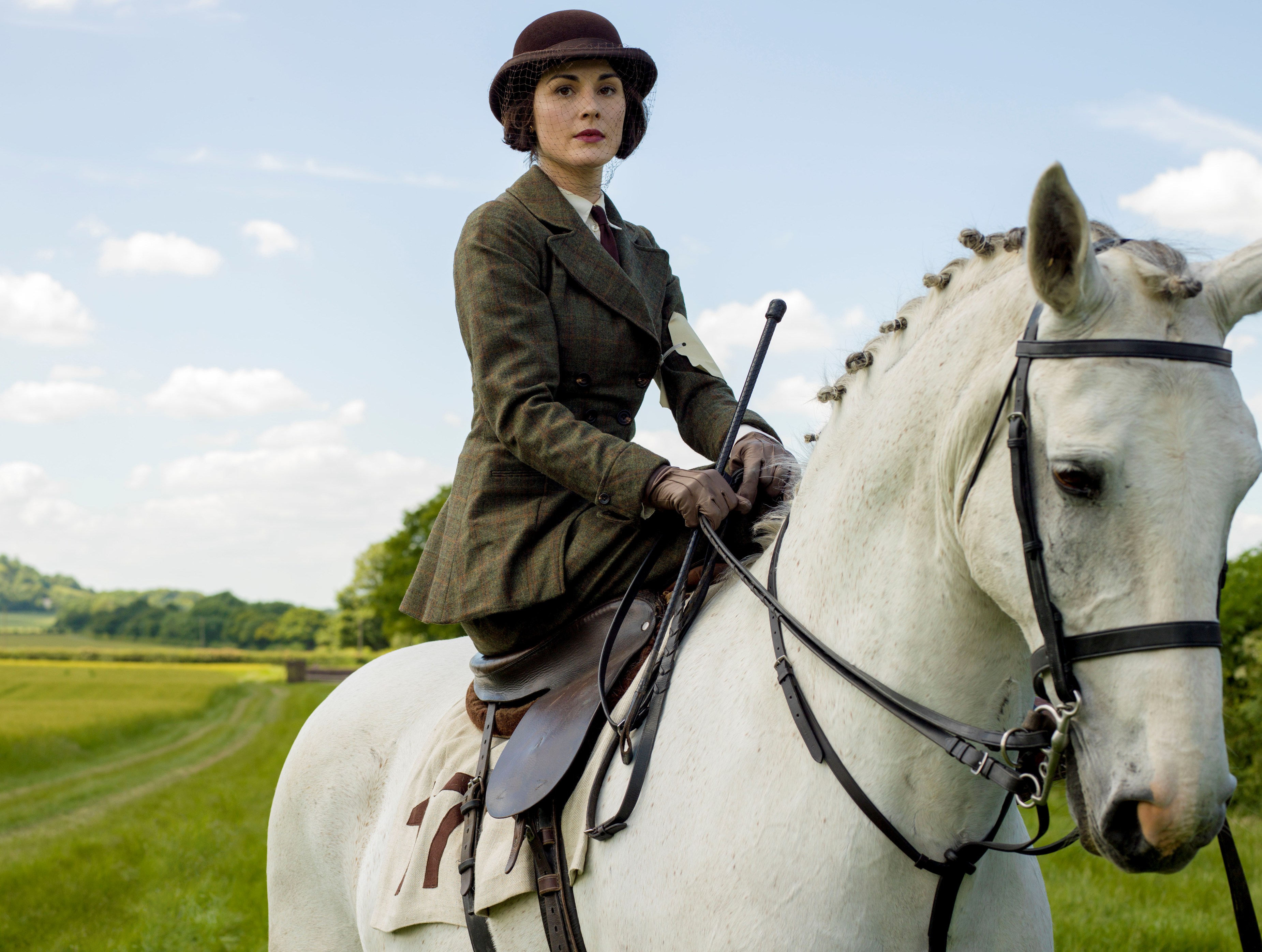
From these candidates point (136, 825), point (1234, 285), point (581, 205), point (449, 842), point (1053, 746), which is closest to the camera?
point (1053, 746)

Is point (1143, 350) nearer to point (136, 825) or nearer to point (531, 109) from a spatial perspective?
point (531, 109)

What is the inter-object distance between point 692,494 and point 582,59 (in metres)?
1.56

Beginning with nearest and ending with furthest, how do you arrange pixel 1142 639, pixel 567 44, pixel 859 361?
pixel 1142 639 < pixel 859 361 < pixel 567 44

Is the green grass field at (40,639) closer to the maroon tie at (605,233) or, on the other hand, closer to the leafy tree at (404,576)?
the leafy tree at (404,576)

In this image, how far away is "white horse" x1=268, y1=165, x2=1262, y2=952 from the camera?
67.7 inches

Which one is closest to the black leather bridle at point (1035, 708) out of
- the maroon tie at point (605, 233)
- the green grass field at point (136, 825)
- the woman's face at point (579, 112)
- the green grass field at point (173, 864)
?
the maroon tie at point (605, 233)

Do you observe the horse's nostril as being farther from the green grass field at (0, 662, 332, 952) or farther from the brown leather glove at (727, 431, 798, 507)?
the green grass field at (0, 662, 332, 952)

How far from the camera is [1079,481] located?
177cm

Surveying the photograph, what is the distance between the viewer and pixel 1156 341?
1.80 metres

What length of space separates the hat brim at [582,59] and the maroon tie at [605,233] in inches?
18.7

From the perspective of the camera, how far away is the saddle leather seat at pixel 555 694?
2.73 m

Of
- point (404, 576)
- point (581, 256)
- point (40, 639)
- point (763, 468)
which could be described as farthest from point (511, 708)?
point (40, 639)

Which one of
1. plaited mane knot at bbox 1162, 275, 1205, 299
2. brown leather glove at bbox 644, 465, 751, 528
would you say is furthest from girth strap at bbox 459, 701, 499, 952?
plaited mane knot at bbox 1162, 275, 1205, 299

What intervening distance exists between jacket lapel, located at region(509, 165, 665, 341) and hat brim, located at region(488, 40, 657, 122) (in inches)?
14.3
